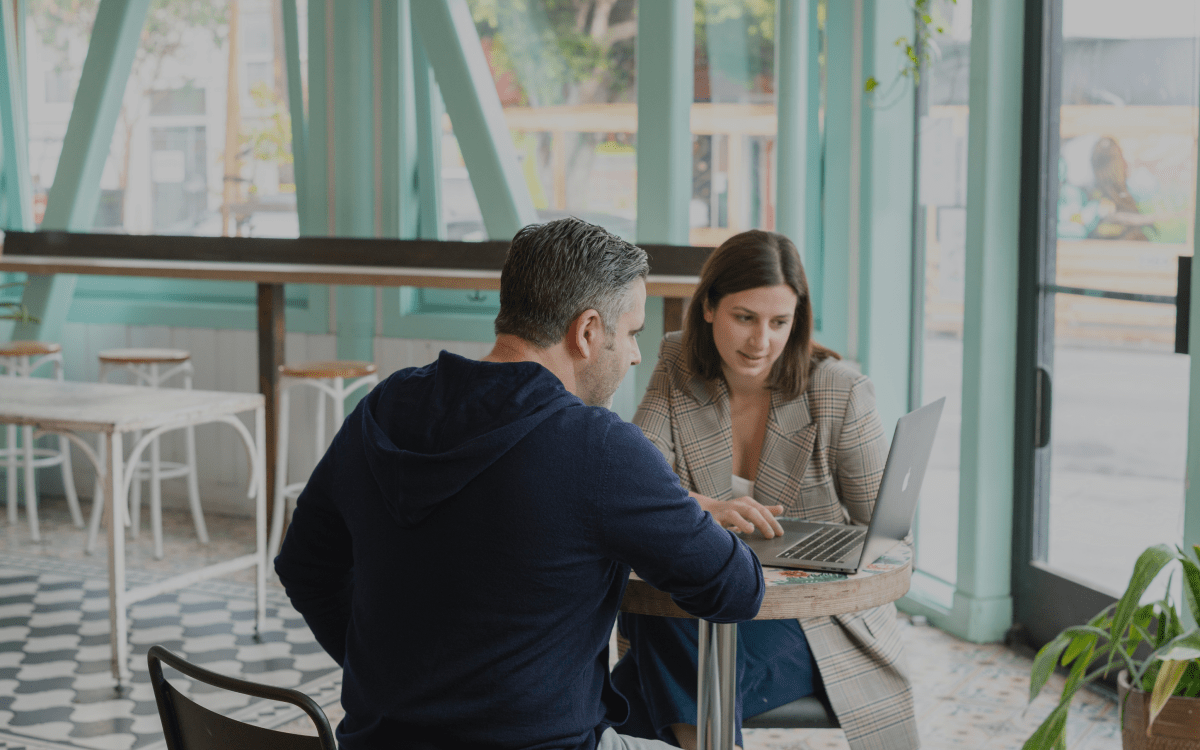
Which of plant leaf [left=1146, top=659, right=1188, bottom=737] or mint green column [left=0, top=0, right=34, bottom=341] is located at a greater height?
mint green column [left=0, top=0, right=34, bottom=341]

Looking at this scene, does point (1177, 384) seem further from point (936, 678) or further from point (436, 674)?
point (436, 674)

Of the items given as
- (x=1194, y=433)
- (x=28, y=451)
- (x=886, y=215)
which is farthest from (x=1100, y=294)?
(x=28, y=451)

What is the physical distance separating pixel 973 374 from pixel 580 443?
2.71 meters

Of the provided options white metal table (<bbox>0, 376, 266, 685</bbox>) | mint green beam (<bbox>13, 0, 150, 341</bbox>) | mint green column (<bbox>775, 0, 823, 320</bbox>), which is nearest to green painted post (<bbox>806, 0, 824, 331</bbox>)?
mint green column (<bbox>775, 0, 823, 320</bbox>)

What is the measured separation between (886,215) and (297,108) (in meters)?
2.82

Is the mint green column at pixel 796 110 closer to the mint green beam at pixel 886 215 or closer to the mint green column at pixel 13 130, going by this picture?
the mint green beam at pixel 886 215

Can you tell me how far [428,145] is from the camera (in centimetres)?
538

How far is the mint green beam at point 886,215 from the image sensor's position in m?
4.23

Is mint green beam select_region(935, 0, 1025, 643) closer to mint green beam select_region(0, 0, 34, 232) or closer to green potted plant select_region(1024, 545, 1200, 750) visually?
green potted plant select_region(1024, 545, 1200, 750)

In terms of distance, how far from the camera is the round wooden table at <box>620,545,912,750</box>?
1.75m

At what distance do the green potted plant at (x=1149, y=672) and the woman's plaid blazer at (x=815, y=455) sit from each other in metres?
0.29

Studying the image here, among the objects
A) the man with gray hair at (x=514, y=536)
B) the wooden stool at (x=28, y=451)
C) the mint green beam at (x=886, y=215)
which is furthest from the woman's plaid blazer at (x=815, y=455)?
the wooden stool at (x=28, y=451)

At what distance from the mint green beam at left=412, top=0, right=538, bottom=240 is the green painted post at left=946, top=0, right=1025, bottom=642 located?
200cm

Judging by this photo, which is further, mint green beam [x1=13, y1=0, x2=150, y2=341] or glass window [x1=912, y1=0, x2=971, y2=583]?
mint green beam [x1=13, y1=0, x2=150, y2=341]
